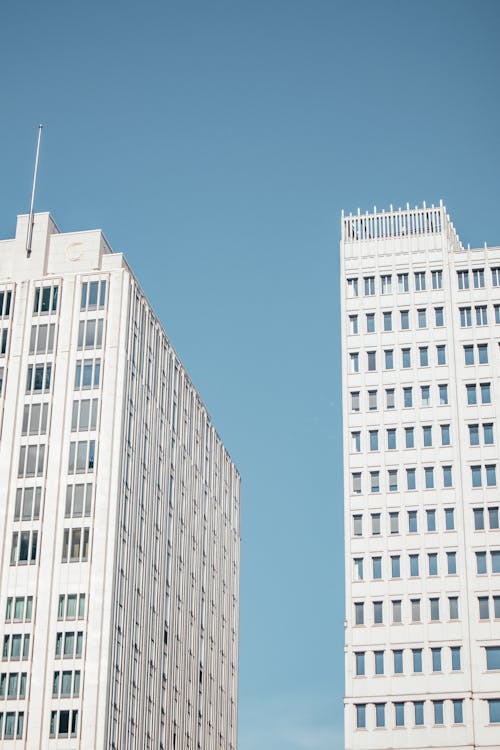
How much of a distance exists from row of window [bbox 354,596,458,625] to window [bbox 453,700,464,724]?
7648 millimetres

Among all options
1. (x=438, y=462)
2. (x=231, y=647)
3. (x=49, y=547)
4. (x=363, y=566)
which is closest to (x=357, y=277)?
(x=438, y=462)

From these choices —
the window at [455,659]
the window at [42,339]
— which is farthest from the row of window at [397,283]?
the window at [455,659]

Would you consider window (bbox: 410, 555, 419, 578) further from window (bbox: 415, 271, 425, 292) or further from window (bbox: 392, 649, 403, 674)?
window (bbox: 415, 271, 425, 292)

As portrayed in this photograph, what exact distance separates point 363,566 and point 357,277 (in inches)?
1186

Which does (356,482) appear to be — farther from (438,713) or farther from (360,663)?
(438,713)

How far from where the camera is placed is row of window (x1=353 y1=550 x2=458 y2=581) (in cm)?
12788

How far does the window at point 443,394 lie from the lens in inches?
5305

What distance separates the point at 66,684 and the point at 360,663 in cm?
2629

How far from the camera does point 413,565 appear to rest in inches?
5059

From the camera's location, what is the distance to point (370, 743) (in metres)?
122

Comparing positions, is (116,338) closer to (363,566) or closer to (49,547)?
(49,547)

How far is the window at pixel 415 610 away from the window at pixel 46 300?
149ft

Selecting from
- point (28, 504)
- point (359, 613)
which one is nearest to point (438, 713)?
point (359, 613)

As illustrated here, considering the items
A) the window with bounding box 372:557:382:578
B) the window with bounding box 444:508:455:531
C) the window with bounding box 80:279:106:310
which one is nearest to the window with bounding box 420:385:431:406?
the window with bounding box 444:508:455:531
